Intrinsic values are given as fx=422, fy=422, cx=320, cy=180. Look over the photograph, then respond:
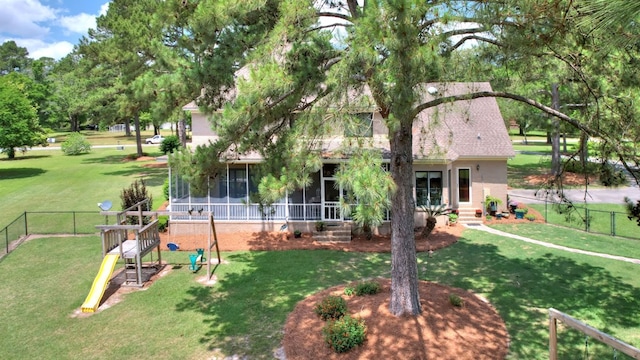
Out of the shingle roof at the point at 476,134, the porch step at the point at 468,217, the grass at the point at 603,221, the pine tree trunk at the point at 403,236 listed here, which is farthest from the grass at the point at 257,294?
the shingle roof at the point at 476,134

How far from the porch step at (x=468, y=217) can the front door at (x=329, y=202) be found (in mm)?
6298

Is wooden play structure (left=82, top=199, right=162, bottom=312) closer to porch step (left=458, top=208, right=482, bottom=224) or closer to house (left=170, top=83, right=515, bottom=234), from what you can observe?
house (left=170, top=83, right=515, bottom=234)

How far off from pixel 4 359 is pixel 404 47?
10.1 metres

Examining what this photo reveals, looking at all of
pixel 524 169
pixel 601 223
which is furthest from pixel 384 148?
pixel 524 169

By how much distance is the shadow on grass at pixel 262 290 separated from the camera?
31.1ft

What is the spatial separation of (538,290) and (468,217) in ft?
30.5

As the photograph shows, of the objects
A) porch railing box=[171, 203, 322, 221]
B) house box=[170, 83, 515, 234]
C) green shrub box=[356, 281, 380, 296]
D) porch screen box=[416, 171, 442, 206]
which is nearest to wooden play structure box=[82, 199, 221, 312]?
house box=[170, 83, 515, 234]

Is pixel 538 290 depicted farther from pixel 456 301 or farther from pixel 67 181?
pixel 67 181

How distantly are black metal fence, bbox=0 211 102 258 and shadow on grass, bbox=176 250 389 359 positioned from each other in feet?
27.1

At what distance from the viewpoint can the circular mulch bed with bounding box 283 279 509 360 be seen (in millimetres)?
8406

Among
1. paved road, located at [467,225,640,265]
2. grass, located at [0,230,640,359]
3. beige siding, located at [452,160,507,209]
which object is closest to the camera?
grass, located at [0,230,640,359]

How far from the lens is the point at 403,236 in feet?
32.4

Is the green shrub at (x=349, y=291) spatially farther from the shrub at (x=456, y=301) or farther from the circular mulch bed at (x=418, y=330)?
the shrub at (x=456, y=301)

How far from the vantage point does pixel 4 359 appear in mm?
8891
